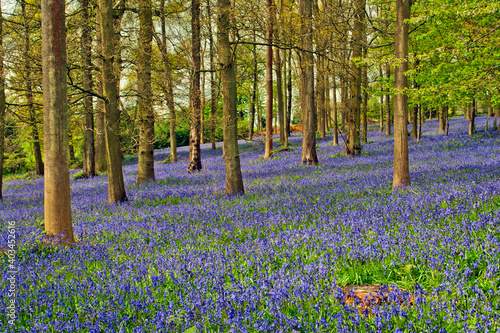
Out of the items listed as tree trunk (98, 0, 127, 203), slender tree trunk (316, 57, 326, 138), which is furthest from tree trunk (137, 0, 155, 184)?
slender tree trunk (316, 57, 326, 138)

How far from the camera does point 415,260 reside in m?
3.26

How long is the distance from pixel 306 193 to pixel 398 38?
4.16 m

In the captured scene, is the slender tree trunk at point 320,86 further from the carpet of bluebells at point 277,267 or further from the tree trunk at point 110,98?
the carpet of bluebells at point 277,267

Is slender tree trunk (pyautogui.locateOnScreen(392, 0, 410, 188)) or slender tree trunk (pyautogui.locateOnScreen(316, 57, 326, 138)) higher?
slender tree trunk (pyautogui.locateOnScreen(316, 57, 326, 138))

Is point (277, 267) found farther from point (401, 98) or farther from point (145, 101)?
point (145, 101)

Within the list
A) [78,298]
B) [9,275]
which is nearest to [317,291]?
[78,298]

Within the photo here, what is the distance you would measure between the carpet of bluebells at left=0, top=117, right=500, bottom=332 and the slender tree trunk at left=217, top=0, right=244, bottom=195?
178 centimetres

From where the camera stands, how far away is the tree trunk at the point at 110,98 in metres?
8.54

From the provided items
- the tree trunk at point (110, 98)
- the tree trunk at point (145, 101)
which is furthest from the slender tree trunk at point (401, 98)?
the tree trunk at point (110, 98)

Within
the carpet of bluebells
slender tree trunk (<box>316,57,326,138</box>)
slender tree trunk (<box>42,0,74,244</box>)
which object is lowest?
the carpet of bluebells

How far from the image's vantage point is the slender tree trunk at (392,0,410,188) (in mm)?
7273

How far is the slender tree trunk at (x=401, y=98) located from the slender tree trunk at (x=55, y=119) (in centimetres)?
665

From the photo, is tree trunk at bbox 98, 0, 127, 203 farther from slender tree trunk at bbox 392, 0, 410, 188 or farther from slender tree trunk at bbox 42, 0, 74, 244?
slender tree trunk at bbox 392, 0, 410, 188

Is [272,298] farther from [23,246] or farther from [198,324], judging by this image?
[23,246]
